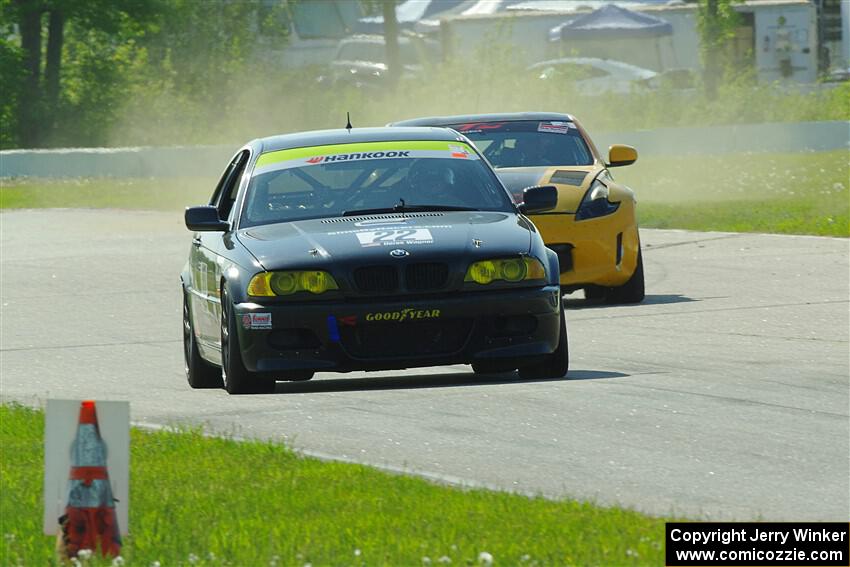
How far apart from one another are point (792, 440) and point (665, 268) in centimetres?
994

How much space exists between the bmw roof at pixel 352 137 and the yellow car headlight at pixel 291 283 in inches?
65.3

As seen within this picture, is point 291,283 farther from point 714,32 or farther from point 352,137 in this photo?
point 714,32

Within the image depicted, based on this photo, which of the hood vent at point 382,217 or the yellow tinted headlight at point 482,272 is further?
the hood vent at point 382,217

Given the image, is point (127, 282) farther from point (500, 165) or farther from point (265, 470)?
point (265, 470)

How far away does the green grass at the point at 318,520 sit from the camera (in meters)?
6.01

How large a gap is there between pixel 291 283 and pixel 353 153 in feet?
4.99

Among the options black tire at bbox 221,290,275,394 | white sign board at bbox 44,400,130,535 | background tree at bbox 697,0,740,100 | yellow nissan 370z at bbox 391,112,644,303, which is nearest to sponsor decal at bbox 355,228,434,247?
black tire at bbox 221,290,275,394

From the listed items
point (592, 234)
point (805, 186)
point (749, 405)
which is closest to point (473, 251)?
point (749, 405)

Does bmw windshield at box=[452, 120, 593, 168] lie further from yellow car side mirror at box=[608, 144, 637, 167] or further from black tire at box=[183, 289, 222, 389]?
black tire at box=[183, 289, 222, 389]

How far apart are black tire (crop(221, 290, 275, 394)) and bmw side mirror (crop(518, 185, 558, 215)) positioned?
179 cm

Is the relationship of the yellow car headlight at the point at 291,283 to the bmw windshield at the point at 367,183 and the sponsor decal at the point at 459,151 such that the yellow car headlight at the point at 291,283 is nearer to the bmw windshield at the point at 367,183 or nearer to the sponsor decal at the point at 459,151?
the bmw windshield at the point at 367,183

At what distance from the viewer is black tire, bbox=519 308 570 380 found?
9.52 metres

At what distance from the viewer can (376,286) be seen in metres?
9.05

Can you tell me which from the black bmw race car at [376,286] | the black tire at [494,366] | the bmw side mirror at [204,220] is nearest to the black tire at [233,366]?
the black bmw race car at [376,286]
